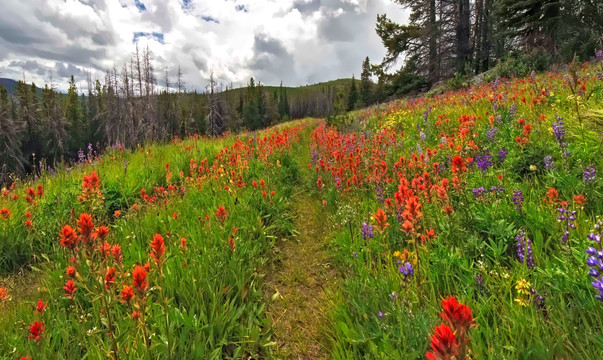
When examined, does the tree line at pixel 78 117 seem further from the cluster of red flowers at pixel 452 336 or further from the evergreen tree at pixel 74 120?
the cluster of red flowers at pixel 452 336

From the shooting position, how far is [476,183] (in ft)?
10.7

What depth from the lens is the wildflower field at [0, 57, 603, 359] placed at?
1.57 m

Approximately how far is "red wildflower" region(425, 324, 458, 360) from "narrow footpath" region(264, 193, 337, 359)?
156cm

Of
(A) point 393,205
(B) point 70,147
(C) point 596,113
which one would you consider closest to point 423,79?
(C) point 596,113

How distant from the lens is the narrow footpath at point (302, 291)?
2.33m

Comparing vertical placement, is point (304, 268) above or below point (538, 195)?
below

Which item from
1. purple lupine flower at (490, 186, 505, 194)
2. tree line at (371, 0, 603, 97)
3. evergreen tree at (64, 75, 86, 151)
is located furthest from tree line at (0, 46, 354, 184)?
purple lupine flower at (490, 186, 505, 194)

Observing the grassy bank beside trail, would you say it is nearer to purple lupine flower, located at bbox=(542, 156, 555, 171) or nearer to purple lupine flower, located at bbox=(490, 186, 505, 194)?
purple lupine flower, located at bbox=(490, 186, 505, 194)

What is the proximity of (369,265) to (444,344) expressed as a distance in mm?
1842

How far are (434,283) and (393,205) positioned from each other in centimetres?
109

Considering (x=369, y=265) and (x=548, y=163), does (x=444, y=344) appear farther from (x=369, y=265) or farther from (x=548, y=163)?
(x=548, y=163)

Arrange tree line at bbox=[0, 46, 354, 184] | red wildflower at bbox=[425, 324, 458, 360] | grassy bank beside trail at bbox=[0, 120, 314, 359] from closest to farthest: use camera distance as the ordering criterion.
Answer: red wildflower at bbox=[425, 324, 458, 360] < grassy bank beside trail at bbox=[0, 120, 314, 359] < tree line at bbox=[0, 46, 354, 184]

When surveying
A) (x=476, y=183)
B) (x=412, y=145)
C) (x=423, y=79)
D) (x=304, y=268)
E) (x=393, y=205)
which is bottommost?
(x=304, y=268)

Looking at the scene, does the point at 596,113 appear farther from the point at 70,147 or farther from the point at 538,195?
the point at 70,147
